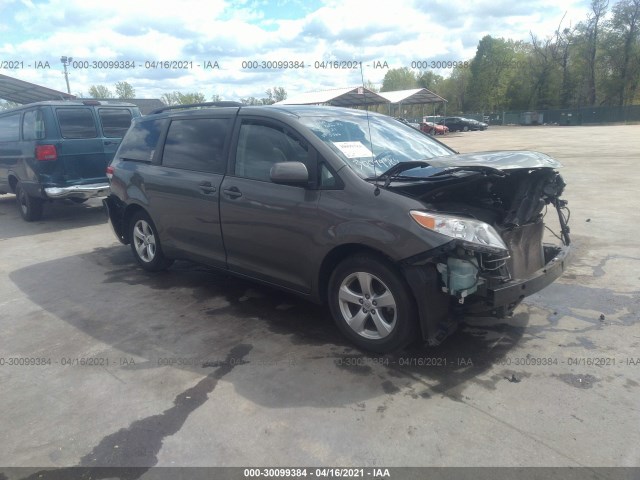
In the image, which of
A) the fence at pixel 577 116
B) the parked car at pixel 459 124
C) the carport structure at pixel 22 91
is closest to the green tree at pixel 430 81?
the fence at pixel 577 116

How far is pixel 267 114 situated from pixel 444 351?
254 centimetres

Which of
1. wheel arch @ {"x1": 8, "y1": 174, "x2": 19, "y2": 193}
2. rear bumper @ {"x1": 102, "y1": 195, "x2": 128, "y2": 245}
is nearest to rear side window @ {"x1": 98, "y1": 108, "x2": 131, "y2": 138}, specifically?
wheel arch @ {"x1": 8, "y1": 174, "x2": 19, "y2": 193}

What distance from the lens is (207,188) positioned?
4742 millimetres

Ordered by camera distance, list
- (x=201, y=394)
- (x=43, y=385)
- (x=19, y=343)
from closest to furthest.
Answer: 1. (x=201, y=394)
2. (x=43, y=385)
3. (x=19, y=343)

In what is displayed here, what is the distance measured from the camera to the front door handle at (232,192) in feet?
14.6

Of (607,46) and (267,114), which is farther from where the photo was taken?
(607,46)

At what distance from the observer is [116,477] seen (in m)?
2.56

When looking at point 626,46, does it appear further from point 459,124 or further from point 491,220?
point 491,220

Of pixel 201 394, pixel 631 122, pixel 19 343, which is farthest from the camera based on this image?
pixel 631 122

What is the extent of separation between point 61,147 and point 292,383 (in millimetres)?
7305

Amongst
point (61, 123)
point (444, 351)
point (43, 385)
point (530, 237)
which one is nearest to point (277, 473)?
point (444, 351)

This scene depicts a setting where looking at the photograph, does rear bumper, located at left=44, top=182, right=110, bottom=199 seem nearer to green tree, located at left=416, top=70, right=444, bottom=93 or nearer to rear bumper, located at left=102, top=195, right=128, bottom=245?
rear bumper, located at left=102, top=195, right=128, bottom=245

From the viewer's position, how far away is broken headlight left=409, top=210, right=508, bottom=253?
3246 mm

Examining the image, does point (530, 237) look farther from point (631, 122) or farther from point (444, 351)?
point (631, 122)
